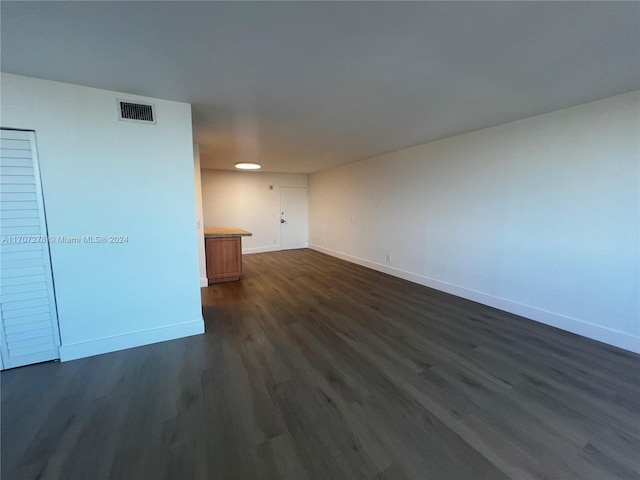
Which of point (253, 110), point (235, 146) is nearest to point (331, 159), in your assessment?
point (235, 146)

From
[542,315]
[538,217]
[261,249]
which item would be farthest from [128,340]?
[261,249]

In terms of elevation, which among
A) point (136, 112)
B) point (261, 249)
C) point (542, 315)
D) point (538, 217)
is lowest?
point (542, 315)

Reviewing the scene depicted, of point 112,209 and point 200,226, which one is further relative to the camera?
point 200,226

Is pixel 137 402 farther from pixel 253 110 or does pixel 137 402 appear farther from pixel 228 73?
pixel 253 110

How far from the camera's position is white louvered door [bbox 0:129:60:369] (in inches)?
85.1

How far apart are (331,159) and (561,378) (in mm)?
5056

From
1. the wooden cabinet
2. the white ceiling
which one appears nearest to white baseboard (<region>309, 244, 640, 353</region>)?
the white ceiling

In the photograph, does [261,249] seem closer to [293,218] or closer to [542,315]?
[293,218]

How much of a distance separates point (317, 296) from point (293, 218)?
15.2 feet

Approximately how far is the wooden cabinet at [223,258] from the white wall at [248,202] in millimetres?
2610

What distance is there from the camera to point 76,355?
2465 mm

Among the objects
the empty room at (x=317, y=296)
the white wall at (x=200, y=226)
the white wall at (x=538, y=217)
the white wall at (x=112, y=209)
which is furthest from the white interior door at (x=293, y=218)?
the white wall at (x=112, y=209)

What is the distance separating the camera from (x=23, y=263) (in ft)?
7.39

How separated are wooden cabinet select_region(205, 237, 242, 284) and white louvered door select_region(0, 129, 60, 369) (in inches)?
98.7
